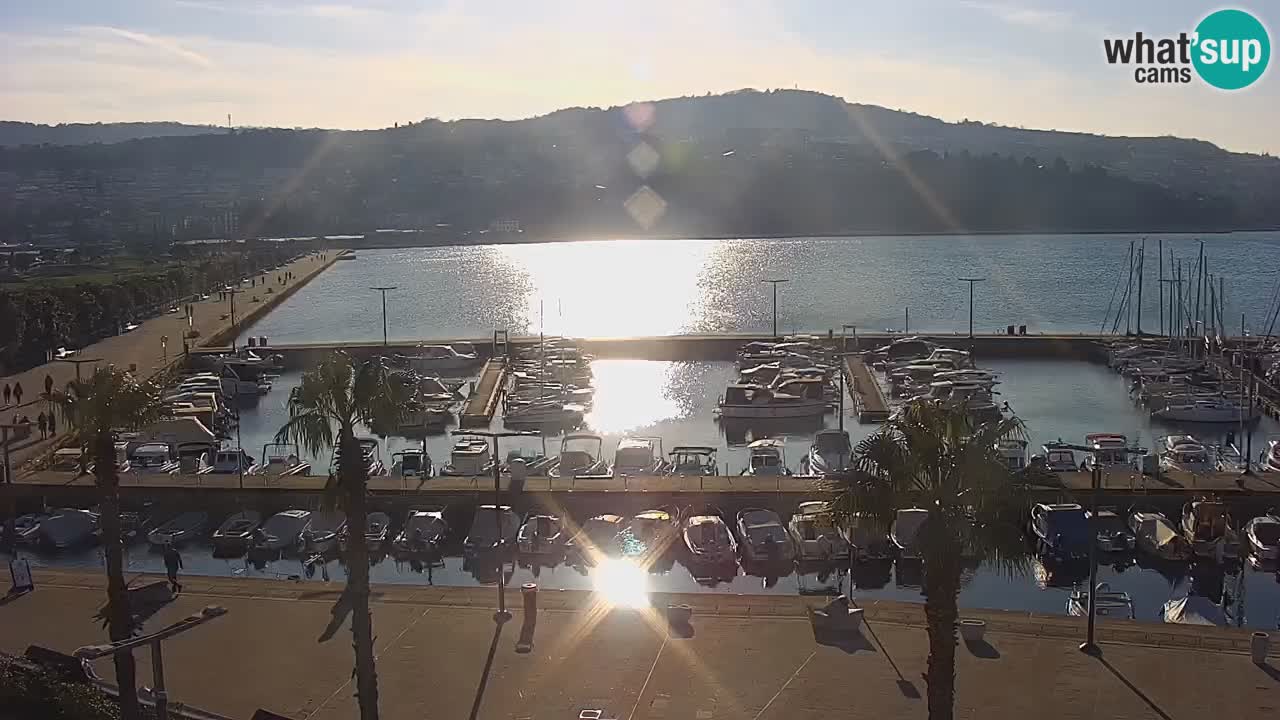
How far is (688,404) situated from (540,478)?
545 inches

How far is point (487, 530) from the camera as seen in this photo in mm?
19656

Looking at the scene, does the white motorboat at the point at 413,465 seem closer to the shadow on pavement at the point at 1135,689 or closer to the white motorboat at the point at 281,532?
the white motorboat at the point at 281,532

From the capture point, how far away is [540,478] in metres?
22.6

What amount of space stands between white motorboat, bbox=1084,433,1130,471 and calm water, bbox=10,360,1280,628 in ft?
8.53

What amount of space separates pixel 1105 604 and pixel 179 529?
632 inches

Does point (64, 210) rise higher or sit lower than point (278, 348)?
higher

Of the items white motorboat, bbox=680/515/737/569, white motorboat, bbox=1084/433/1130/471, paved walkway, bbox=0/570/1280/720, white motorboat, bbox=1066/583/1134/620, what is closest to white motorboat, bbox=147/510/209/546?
paved walkway, bbox=0/570/1280/720

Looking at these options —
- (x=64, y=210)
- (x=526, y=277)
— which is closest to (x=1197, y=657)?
(x=526, y=277)

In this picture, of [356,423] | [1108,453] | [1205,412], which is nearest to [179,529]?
[356,423]

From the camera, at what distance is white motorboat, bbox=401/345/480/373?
41.4m

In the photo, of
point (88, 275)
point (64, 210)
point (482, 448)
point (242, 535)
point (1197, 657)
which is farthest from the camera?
point (64, 210)

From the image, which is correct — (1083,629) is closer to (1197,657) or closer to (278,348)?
(1197,657)

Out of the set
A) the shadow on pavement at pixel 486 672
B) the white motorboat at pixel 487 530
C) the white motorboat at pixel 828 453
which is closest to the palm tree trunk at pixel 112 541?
the shadow on pavement at pixel 486 672

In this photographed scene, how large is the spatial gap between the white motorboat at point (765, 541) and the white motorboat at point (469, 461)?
6.93 m
